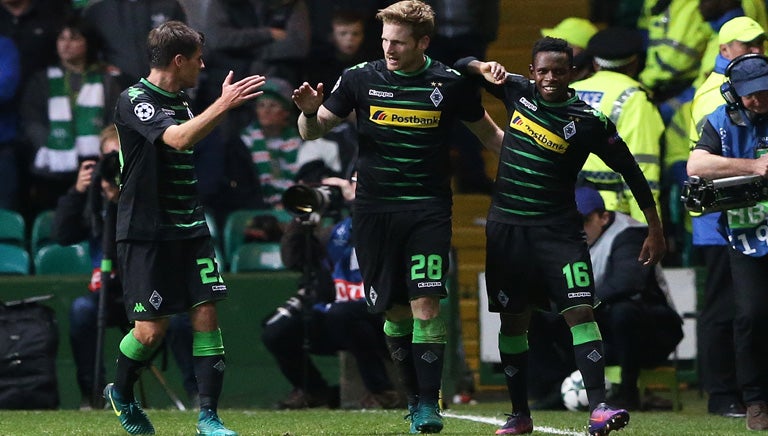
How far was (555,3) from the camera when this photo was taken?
1494cm

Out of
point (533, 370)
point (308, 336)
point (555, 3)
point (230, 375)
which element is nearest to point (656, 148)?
point (533, 370)

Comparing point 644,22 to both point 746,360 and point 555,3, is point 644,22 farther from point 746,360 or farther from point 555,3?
point 746,360

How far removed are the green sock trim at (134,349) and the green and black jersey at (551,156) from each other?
73.5 inches

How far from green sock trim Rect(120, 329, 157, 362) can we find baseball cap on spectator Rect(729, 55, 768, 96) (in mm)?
3419

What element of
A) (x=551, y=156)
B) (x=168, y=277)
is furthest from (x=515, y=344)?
(x=168, y=277)

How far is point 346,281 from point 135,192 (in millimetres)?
3630

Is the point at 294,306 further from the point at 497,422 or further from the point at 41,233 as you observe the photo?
the point at 41,233

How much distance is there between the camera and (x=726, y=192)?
8.67 metres

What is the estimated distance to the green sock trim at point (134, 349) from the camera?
26.4 feet

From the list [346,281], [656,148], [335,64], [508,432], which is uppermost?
[335,64]

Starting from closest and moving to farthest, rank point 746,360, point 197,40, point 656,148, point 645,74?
point 197,40, point 746,360, point 656,148, point 645,74

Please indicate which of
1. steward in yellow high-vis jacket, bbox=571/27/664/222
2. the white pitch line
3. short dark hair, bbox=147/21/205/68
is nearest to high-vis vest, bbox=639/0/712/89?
steward in yellow high-vis jacket, bbox=571/27/664/222

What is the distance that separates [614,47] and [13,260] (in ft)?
15.6

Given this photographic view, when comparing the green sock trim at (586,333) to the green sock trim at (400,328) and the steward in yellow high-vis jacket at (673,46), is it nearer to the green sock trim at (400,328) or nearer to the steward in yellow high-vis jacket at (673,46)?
the green sock trim at (400,328)
